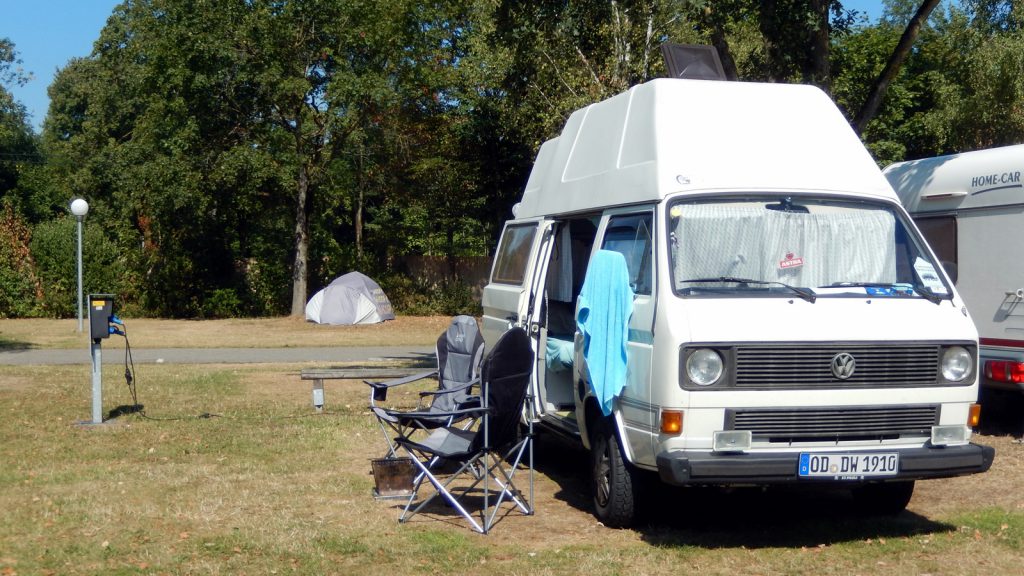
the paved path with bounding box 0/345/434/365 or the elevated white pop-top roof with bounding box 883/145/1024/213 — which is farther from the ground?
the elevated white pop-top roof with bounding box 883/145/1024/213

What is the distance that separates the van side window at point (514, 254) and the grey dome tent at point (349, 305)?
20263mm

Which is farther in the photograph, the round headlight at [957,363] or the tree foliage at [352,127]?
the tree foliage at [352,127]

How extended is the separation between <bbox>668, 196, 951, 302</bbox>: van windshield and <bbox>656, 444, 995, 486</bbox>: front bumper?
40.3 inches

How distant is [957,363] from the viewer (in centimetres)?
634

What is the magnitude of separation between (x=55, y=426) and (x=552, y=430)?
19.4 feet

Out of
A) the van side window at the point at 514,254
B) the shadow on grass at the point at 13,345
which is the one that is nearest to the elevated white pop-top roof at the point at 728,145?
the van side window at the point at 514,254

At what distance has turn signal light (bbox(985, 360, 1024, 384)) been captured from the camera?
9.62 m

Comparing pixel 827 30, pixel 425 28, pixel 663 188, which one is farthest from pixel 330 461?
pixel 425 28

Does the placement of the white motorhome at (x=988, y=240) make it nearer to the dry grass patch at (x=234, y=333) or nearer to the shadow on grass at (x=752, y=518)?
the shadow on grass at (x=752, y=518)

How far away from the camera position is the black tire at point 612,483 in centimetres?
669

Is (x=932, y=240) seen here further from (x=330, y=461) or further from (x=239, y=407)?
(x=239, y=407)

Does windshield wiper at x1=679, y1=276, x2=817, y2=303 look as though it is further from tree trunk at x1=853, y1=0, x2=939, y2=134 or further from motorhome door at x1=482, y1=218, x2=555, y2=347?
tree trunk at x1=853, y1=0, x2=939, y2=134

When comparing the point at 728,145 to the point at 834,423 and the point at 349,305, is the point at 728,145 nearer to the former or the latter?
the point at 834,423

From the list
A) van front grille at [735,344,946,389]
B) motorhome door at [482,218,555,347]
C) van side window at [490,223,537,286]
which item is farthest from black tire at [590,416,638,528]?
van side window at [490,223,537,286]
